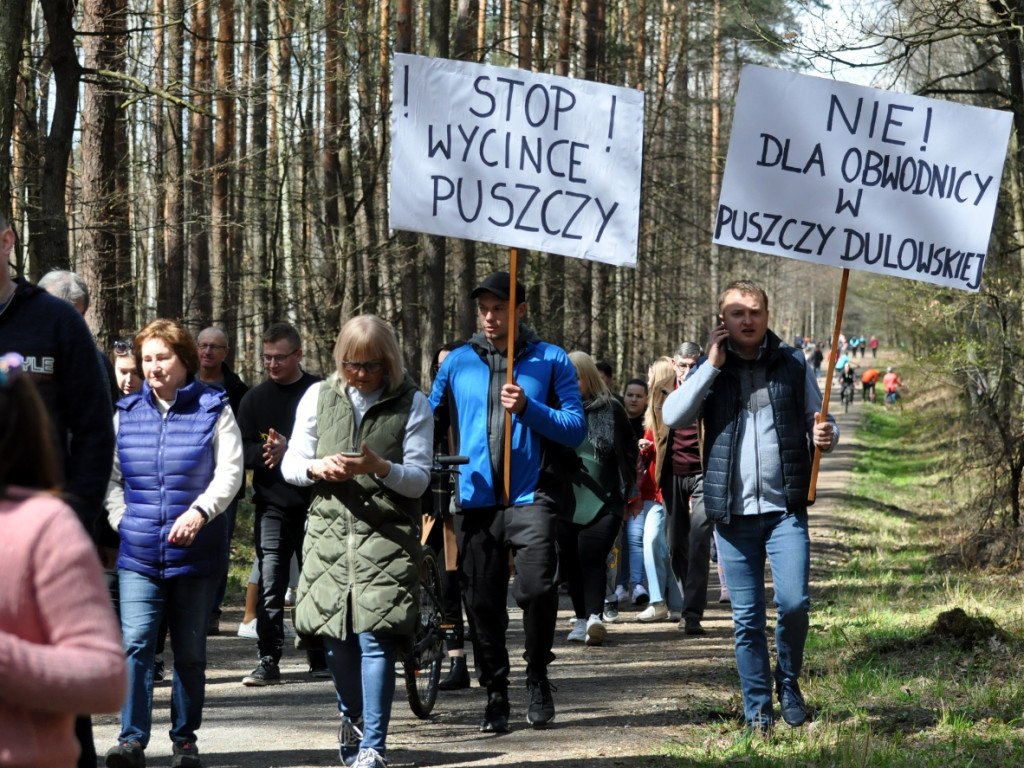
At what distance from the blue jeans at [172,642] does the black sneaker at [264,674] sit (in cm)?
221

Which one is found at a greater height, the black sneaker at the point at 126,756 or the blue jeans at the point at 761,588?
the blue jeans at the point at 761,588

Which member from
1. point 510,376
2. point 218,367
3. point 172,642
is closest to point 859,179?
point 510,376

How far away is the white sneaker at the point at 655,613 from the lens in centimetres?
1103

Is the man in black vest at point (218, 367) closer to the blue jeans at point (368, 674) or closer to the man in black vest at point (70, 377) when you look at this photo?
the blue jeans at point (368, 674)

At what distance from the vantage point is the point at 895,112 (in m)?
7.03

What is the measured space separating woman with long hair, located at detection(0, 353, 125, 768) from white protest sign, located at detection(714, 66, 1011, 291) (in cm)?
494

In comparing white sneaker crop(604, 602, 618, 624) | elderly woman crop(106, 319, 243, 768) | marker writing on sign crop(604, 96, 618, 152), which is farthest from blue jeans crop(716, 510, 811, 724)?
white sneaker crop(604, 602, 618, 624)

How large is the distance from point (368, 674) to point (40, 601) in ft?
11.2

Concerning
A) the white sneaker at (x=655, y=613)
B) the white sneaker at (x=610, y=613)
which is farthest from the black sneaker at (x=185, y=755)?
the white sneaker at (x=655, y=613)

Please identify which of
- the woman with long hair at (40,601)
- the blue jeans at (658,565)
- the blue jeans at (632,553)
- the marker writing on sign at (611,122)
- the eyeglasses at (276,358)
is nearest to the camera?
the woman with long hair at (40,601)

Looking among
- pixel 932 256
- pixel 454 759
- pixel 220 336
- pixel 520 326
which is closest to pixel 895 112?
pixel 932 256

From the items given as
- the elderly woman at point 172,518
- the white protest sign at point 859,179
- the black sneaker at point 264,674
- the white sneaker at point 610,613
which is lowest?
the white sneaker at point 610,613

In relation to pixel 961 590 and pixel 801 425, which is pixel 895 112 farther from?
pixel 961 590

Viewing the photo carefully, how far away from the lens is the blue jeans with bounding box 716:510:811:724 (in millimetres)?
6195
